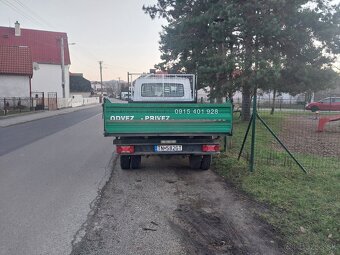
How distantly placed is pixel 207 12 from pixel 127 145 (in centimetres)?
1028

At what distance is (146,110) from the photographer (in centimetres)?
685

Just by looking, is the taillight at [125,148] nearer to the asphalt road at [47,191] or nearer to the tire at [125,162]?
the tire at [125,162]

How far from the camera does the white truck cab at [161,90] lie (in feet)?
32.5

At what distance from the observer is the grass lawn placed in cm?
409

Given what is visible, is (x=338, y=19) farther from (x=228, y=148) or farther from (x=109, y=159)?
(x=109, y=159)

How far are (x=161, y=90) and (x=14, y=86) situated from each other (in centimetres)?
2993

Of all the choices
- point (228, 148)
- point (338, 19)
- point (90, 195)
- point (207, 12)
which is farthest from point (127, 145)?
point (338, 19)

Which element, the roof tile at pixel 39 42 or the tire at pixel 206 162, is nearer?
the tire at pixel 206 162

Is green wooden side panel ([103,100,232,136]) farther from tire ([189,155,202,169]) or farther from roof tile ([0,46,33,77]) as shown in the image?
roof tile ([0,46,33,77])

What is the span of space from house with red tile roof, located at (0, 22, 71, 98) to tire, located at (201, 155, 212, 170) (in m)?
52.5

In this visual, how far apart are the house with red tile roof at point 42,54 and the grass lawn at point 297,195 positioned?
2086 inches

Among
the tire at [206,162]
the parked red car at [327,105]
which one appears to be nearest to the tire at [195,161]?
the tire at [206,162]

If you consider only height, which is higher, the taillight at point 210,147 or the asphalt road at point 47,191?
the taillight at point 210,147

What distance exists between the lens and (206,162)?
7.65 m
